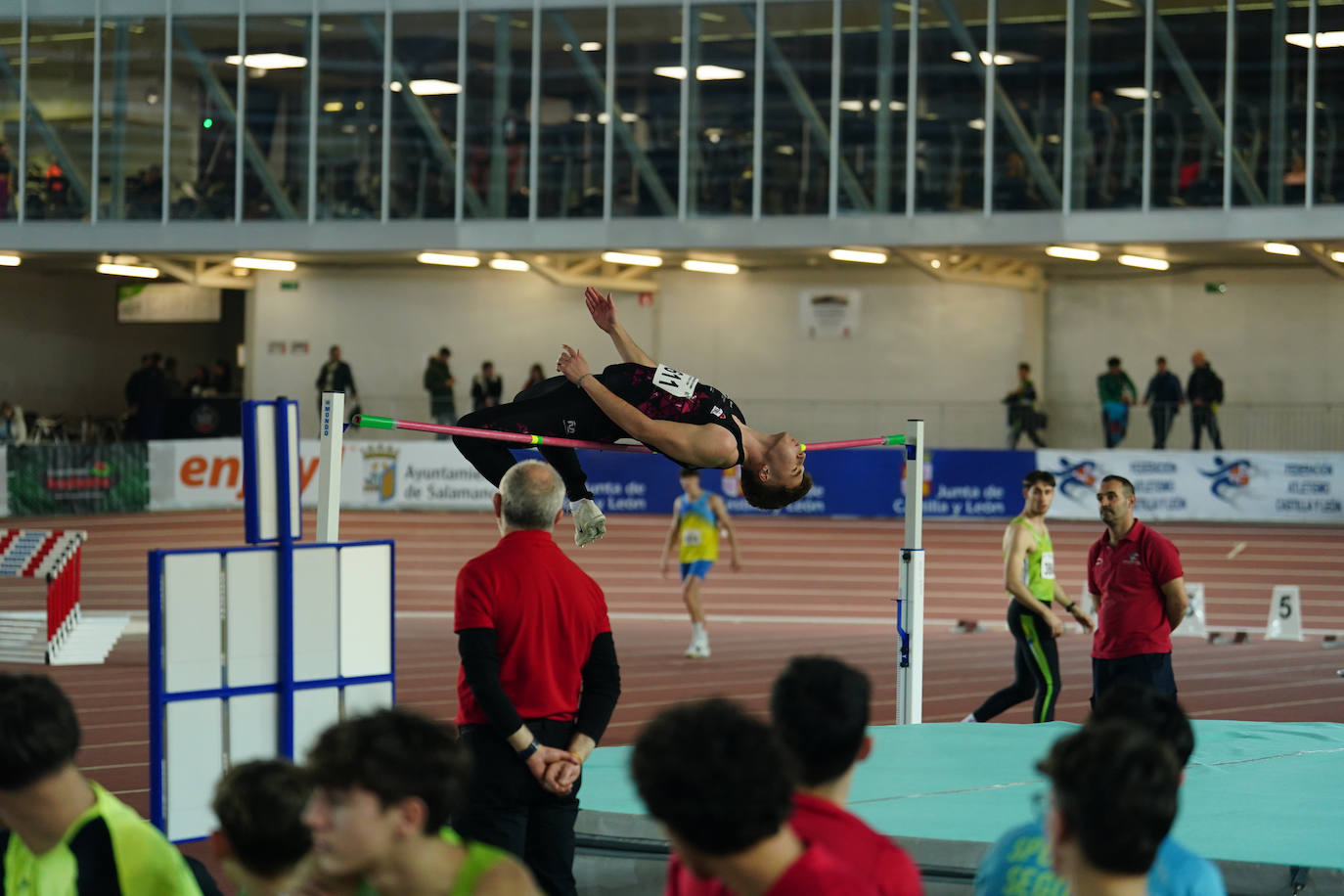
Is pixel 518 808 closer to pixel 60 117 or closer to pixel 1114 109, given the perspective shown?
pixel 1114 109

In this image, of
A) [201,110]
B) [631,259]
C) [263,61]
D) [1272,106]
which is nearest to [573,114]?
[631,259]

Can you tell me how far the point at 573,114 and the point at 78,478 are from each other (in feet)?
33.7

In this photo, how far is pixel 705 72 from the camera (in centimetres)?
2688

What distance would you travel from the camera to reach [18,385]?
34844 millimetres

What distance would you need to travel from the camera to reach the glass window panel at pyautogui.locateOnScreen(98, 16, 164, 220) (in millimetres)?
28328

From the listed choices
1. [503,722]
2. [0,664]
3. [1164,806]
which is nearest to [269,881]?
[1164,806]

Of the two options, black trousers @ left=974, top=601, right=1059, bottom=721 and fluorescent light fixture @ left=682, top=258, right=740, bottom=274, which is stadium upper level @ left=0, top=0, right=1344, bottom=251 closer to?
fluorescent light fixture @ left=682, top=258, right=740, bottom=274

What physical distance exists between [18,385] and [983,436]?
70.2 ft

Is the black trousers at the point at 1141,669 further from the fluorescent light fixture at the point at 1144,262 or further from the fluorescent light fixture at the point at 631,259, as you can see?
the fluorescent light fixture at the point at 631,259

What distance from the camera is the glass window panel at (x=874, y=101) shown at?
25.8 m

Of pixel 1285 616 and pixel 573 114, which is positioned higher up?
pixel 573 114

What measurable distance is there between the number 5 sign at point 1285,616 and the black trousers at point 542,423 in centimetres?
1315

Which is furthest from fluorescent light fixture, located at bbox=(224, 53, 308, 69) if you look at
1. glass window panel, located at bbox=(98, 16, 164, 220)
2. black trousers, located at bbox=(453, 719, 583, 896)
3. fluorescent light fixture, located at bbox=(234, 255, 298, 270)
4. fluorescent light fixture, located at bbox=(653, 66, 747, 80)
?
black trousers, located at bbox=(453, 719, 583, 896)

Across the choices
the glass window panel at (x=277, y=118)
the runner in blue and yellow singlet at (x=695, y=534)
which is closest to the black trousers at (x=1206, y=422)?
the runner in blue and yellow singlet at (x=695, y=534)
